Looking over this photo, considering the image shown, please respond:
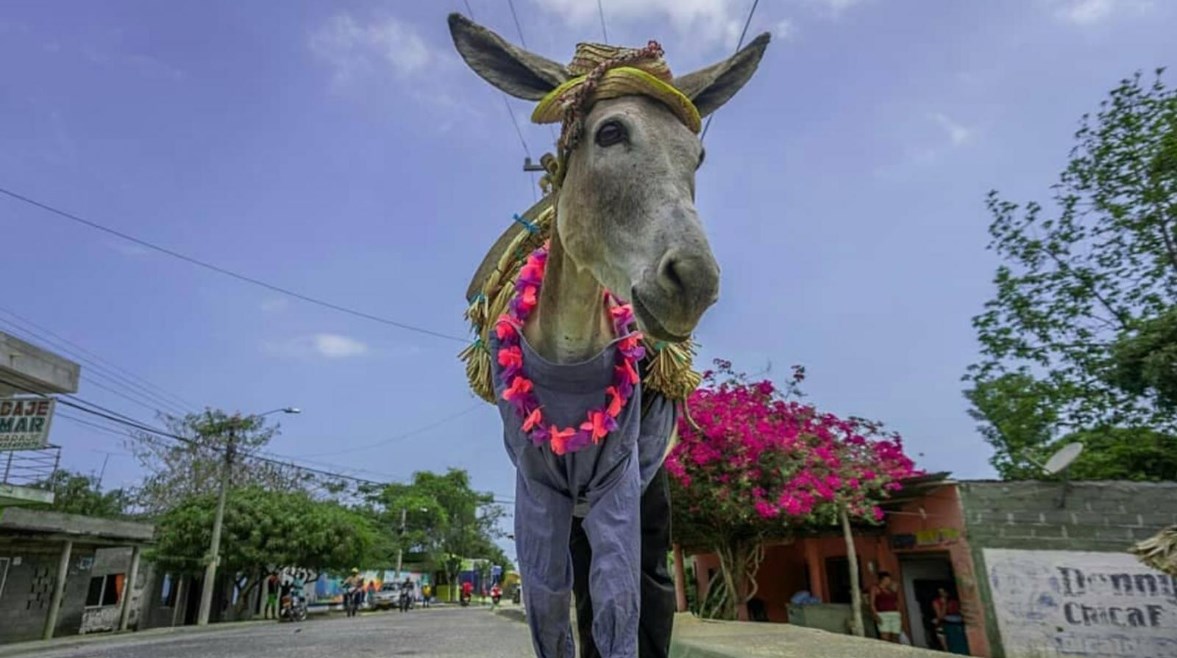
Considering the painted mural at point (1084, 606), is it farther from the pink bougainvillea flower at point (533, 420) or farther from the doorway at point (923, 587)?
the pink bougainvillea flower at point (533, 420)

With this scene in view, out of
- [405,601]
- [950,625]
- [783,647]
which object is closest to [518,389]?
[783,647]

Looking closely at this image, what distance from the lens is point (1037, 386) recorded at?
15.3 m

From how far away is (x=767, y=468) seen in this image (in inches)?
409

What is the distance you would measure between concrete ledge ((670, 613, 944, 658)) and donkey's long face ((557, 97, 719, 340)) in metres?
3.40

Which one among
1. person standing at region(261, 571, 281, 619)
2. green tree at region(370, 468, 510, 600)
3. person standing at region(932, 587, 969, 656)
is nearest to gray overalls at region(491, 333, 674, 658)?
person standing at region(932, 587, 969, 656)

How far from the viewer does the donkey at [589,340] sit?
1632mm

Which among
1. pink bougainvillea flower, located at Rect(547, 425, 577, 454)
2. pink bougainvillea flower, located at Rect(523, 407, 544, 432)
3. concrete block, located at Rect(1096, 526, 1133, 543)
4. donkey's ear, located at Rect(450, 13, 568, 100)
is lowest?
concrete block, located at Rect(1096, 526, 1133, 543)

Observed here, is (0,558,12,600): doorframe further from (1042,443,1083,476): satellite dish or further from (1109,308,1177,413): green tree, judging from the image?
(1109,308,1177,413): green tree

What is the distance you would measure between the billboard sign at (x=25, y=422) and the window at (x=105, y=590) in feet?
40.7

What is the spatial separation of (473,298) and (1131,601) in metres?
9.83

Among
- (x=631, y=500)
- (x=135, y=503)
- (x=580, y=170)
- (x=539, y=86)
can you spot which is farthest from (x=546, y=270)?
(x=135, y=503)

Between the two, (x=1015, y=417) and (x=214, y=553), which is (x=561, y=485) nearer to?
(x=1015, y=417)

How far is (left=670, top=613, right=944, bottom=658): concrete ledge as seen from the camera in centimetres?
448

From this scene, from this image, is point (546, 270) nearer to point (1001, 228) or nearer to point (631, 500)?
point (631, 500)
